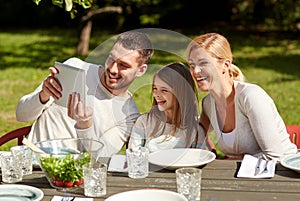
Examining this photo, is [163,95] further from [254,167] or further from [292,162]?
[292,162]

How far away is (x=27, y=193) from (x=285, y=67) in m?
7.08

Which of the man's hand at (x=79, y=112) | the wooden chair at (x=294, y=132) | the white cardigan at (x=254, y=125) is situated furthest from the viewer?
the wooden chair at (x=294, y=132)

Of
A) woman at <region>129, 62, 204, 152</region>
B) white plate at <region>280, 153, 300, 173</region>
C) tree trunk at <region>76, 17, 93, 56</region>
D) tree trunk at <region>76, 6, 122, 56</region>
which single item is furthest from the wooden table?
tree trunk at <region>76, 17, 93, 56</region>

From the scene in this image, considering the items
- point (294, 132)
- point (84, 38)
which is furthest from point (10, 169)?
point (84, 38)

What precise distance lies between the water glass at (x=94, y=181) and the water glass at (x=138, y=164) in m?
0.21

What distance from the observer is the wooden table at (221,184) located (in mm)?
2197

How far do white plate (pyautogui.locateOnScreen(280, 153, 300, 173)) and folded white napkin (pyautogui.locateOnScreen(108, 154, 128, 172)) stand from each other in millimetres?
649

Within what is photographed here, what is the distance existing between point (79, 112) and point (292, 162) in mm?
916

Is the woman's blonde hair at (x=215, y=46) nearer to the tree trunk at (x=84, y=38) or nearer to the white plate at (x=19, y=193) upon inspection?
the white plate at (x=19, y=193)

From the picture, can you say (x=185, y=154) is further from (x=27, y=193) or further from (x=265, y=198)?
(x=27, y=193)

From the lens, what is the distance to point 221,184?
232 cm

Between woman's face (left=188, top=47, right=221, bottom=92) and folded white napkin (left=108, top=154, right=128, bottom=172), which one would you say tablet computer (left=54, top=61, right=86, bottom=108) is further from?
woman's face (left=188, top=47, right=221, bottom=92)

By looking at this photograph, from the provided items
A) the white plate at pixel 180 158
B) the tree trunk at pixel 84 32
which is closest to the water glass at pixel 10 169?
the white plate at pixel 180 158

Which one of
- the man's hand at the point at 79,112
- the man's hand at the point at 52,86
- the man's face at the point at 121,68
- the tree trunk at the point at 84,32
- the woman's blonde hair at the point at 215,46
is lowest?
the tree trunk at the point at 84,32
